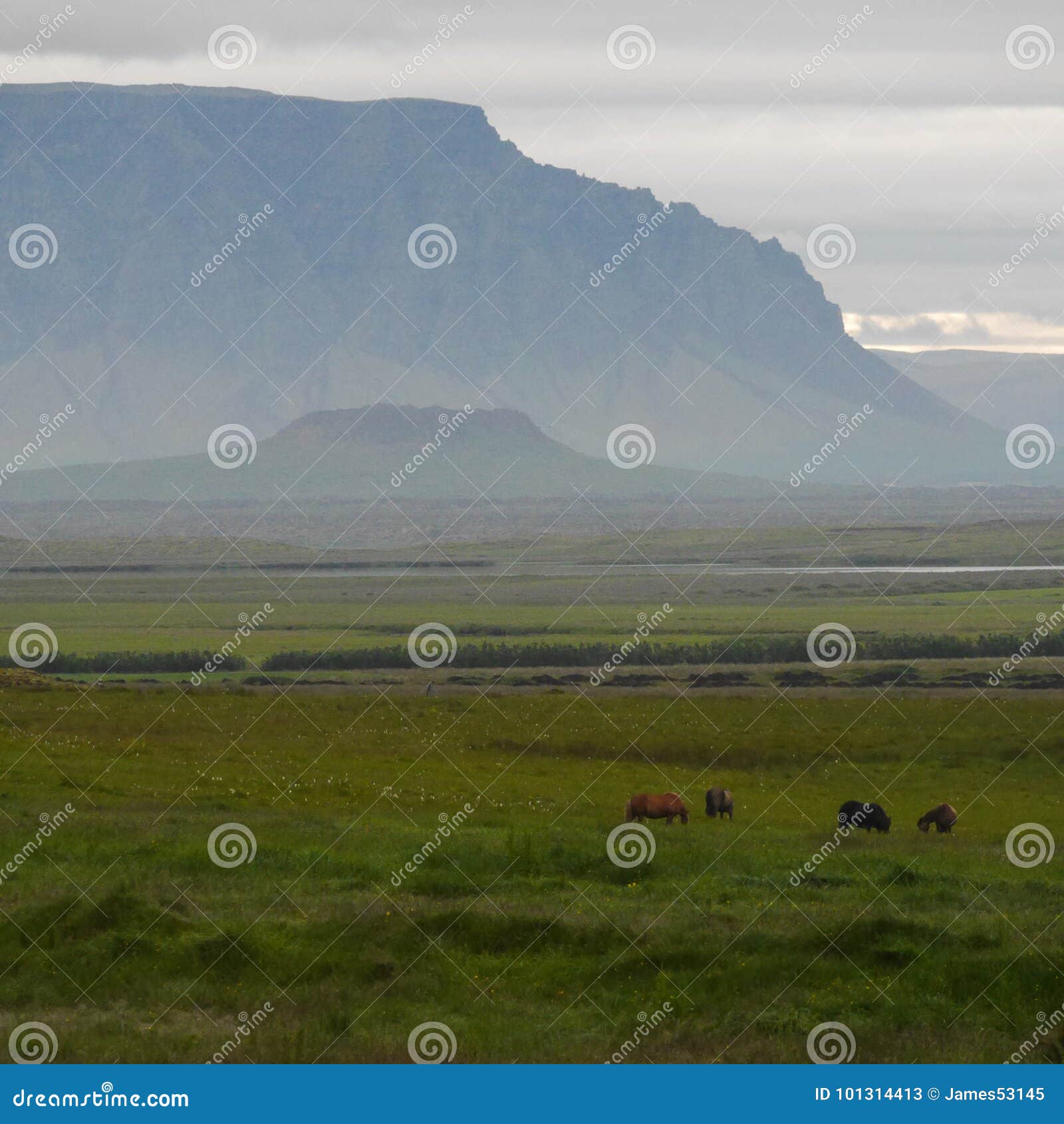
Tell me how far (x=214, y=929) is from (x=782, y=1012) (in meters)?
8.06

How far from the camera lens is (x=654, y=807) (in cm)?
2981

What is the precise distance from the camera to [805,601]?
14138 centimetres

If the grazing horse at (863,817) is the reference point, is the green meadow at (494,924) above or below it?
below

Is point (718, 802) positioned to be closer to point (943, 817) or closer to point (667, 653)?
point (943, 817)

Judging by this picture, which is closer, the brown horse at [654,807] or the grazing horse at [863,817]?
the brown horse at [654,807]

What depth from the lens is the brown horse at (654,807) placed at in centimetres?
2972

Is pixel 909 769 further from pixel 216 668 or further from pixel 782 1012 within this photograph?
pixel 216 668

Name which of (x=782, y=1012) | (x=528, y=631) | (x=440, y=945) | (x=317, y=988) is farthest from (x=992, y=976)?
(x=528, y=631)

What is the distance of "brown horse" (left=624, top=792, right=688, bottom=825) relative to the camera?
97.5 feet

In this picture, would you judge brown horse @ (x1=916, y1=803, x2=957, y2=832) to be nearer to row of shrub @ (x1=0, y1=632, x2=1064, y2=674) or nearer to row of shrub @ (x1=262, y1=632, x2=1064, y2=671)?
row of shrub @ (x1=0, y1=632, x2=1064, y2=674)

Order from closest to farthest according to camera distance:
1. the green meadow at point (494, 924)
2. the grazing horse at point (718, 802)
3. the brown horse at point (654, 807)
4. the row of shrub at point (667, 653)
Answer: the green meadow at point (494, 924) < the brown horse at point (654, 807) < the grazing horse at point (718, 802) < the row of shrub at point (667, 653)

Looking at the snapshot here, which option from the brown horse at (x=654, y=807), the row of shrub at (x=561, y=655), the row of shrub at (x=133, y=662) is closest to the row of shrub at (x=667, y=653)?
the row of shrub at (x=561, y=655)

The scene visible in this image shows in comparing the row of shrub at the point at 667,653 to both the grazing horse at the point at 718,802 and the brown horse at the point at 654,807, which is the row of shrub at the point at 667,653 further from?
the brown horse at the point at 654,807

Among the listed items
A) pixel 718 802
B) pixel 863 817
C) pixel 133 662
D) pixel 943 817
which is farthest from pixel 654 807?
pixel 133 662
